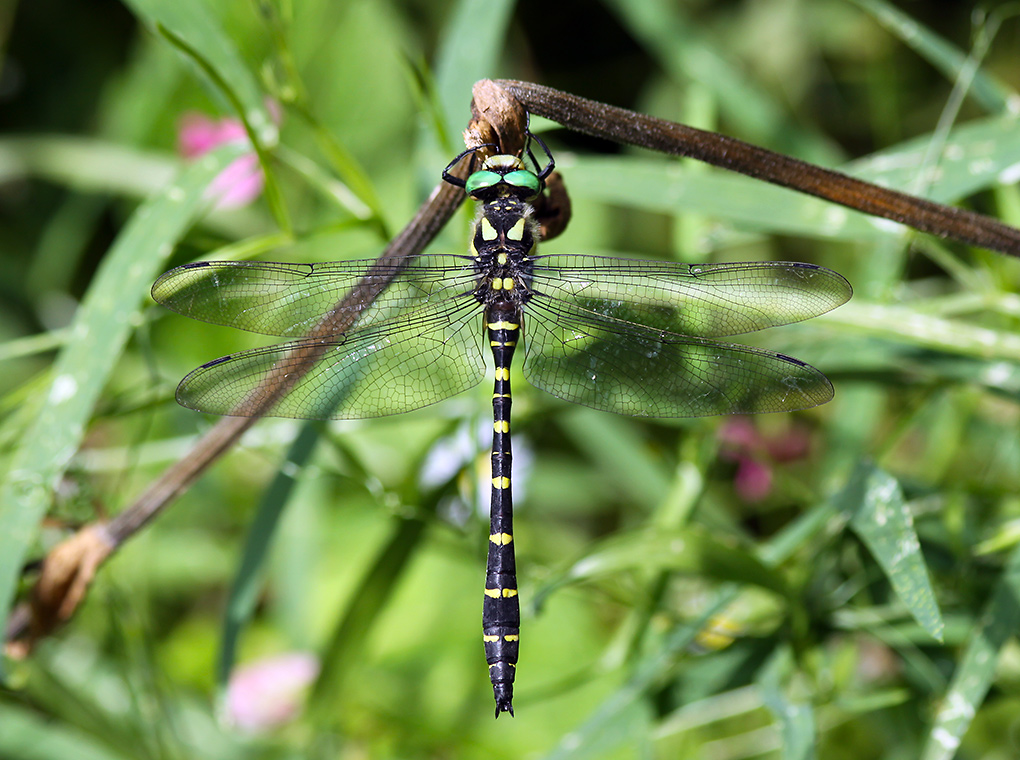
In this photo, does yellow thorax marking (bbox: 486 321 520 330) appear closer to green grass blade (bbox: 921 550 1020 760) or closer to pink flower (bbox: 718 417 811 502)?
pink flower (bbox: 718 417 811 502)

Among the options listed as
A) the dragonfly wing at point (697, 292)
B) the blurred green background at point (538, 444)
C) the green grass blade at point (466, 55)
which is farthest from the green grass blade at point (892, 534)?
the green grass blade at point (466, 55)

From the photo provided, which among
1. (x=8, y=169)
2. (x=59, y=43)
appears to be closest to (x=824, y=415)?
(x=8, y=169)

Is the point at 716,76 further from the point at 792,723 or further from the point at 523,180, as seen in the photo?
the point at 792,723

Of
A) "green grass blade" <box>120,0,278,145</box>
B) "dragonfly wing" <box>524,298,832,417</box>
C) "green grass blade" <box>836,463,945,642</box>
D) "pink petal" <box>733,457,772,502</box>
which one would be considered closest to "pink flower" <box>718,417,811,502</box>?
"pink petal" <box>733,457,772,502</box>

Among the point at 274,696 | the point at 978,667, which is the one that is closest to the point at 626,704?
the point at 978,667

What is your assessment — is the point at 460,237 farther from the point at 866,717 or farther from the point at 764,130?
the point at 866,717
